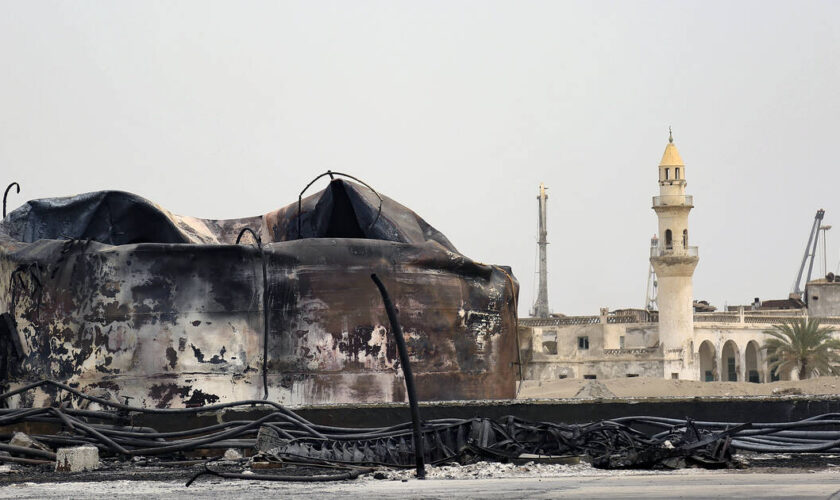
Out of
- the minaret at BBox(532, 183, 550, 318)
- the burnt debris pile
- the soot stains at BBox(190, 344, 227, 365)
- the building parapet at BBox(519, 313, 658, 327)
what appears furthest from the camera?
the minaret at BBox(532, 183, 550, 318)

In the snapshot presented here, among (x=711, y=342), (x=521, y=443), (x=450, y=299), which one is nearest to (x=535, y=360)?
(x=711, y=342)

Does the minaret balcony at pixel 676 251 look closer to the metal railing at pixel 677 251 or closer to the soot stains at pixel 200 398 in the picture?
the metal railing at pixel 677 251

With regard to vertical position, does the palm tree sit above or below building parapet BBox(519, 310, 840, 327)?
below

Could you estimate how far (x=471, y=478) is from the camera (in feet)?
24.6

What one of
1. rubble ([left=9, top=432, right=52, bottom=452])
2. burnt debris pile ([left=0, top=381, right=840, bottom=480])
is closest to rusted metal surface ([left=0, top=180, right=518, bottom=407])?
burnt debris pile ([left=0, top=381, right=840, bottom=480])

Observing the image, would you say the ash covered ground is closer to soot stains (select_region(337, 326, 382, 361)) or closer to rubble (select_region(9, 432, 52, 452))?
rubble (select_region(9, 432, 52, 452))

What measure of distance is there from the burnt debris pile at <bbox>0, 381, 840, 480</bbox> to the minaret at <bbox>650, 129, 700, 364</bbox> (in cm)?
6127

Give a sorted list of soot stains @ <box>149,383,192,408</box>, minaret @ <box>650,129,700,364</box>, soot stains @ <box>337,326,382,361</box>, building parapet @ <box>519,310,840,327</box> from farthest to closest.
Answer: building parapet @ <box>519,310,840,327</box> → minaret @ <box>650,129,700,364</box> → soot stains @ <box>337,326,382,361</box> → soot stains @ <box>149,383,192,408</box>

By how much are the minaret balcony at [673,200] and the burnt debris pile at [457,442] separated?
208 feet

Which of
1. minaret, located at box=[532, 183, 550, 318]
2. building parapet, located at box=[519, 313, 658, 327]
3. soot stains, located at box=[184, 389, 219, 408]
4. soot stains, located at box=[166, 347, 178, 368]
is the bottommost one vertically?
soot stains, located at box=[184, 389, 219, 408]

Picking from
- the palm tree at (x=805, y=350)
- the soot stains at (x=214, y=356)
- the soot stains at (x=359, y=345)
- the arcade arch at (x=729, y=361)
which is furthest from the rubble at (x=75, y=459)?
the arcade arch at (x=729, y=361)

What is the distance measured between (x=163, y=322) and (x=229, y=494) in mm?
6073

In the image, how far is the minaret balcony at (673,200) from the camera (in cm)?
7162

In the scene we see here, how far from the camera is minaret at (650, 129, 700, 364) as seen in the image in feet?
228
